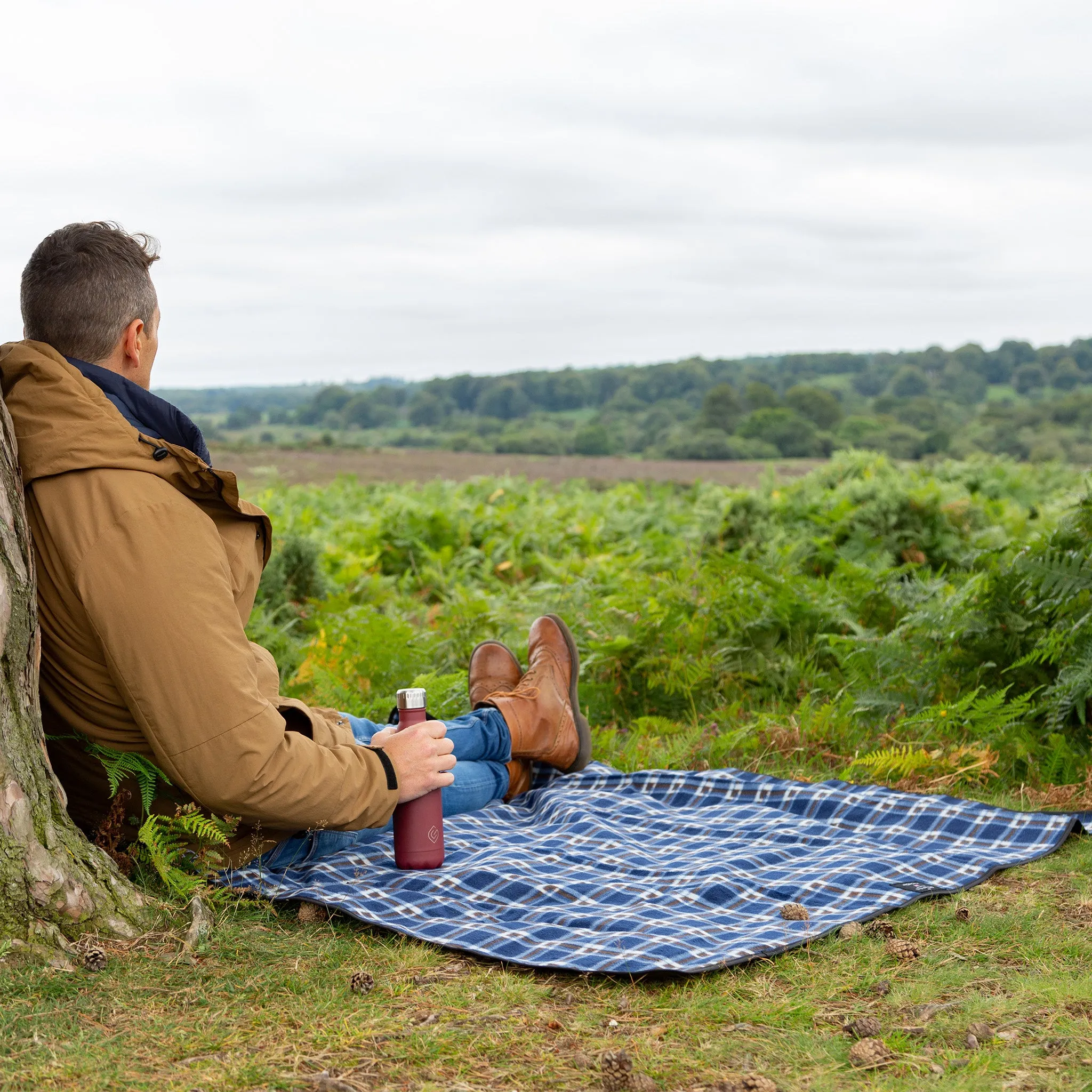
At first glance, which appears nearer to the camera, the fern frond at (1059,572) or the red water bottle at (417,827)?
the red water bottle at (417,827)

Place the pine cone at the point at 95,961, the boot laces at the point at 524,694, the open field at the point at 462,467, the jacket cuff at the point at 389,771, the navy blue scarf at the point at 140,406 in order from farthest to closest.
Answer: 1. the open field at the point at 462,467
2. the boot laces at the point at 524,694
3. the jacket cuff at the point at 389,771
4. the navy blue scarf at the point at 140,406
5. the pine cone at the point at 95,961

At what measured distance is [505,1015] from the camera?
269cm

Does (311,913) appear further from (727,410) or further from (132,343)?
(727,410)

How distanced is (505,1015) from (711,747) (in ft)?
9.53

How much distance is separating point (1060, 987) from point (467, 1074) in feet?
5.01

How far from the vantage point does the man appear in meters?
3.01

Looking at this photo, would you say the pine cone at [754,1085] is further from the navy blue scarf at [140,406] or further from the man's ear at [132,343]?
the man's ear at [132,343]

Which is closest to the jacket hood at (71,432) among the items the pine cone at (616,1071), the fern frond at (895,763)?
the pine cone at (616,1071)

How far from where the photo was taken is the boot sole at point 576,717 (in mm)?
4938

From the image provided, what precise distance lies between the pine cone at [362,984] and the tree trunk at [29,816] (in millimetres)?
639

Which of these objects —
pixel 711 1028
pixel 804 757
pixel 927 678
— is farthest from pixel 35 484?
pixel 927 678

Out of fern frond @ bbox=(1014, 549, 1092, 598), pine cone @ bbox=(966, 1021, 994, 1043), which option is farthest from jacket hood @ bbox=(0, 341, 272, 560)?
fern frond @ bbox=(1014, 549, 1092, 598)

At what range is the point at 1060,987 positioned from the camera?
9.20ft

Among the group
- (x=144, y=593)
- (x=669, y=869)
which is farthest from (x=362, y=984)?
(x=669, y=869)
